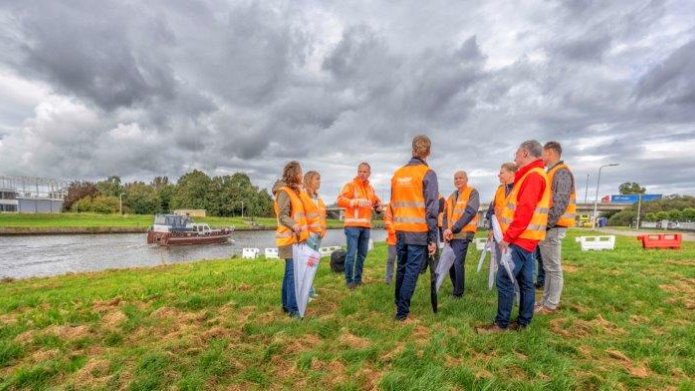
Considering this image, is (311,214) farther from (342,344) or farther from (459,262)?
(459,262)

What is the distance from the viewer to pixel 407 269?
15.5 ft

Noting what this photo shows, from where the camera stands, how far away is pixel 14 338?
4.16 meters

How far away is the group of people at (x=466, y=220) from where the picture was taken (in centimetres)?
410

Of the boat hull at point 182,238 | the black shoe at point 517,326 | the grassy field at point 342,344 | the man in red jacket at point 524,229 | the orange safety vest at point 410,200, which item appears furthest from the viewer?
the boat hull at point 182,238

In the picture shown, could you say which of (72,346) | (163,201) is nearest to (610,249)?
(72,346)

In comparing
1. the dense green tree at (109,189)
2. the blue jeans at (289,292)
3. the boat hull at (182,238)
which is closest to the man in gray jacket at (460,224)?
the blue jeans at (289,292)

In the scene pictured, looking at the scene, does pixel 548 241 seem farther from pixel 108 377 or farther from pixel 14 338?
pixel 14 338

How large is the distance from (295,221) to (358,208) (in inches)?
73.5

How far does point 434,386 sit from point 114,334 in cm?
372

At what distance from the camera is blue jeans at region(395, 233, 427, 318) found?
15.3 feet

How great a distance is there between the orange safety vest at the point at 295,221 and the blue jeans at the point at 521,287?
2528mm

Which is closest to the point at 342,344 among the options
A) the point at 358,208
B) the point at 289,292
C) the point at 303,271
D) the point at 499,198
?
the point at 303,271

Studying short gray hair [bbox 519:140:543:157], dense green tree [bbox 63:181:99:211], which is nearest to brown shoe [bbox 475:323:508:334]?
short gray hair [bbox 519:140:543:157]

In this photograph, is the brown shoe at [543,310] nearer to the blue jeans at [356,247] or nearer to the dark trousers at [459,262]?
the dark trousers at [459,262]
